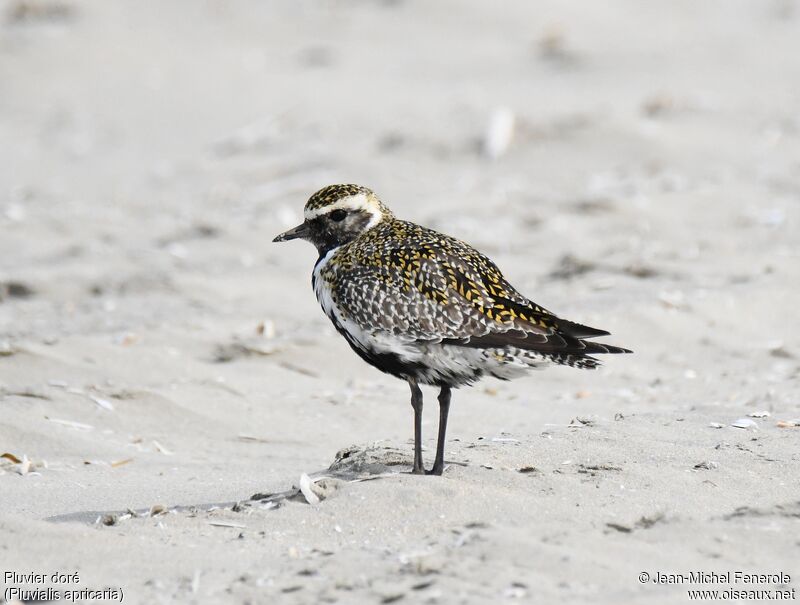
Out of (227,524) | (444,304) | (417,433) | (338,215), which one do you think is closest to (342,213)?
(338,215)

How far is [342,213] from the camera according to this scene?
19.5ft

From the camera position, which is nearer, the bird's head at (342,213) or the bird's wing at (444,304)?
the bird's wing at (444,304)

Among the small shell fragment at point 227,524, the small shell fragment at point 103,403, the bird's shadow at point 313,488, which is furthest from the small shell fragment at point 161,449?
the small shell fragment at point 227,524

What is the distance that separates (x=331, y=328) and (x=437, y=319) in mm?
3063

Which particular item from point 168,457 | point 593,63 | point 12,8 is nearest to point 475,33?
point 593,63

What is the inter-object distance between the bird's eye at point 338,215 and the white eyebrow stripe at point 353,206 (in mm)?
18

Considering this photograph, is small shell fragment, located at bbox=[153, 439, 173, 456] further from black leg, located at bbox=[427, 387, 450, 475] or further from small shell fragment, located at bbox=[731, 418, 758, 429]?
small shell fragment, located at bbox=[731, 418, 758, 429]

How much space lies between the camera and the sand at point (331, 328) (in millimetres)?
4438

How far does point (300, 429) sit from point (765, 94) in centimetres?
809

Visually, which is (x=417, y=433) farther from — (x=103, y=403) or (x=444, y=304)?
(x=103, y=403)

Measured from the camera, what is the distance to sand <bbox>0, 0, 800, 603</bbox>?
444cm

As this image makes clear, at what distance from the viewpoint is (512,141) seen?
39.8 feet

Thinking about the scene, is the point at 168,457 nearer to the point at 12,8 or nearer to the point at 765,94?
the point at 765,94

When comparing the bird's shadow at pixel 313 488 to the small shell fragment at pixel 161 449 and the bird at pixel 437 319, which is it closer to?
the bird at pixel 437 319
